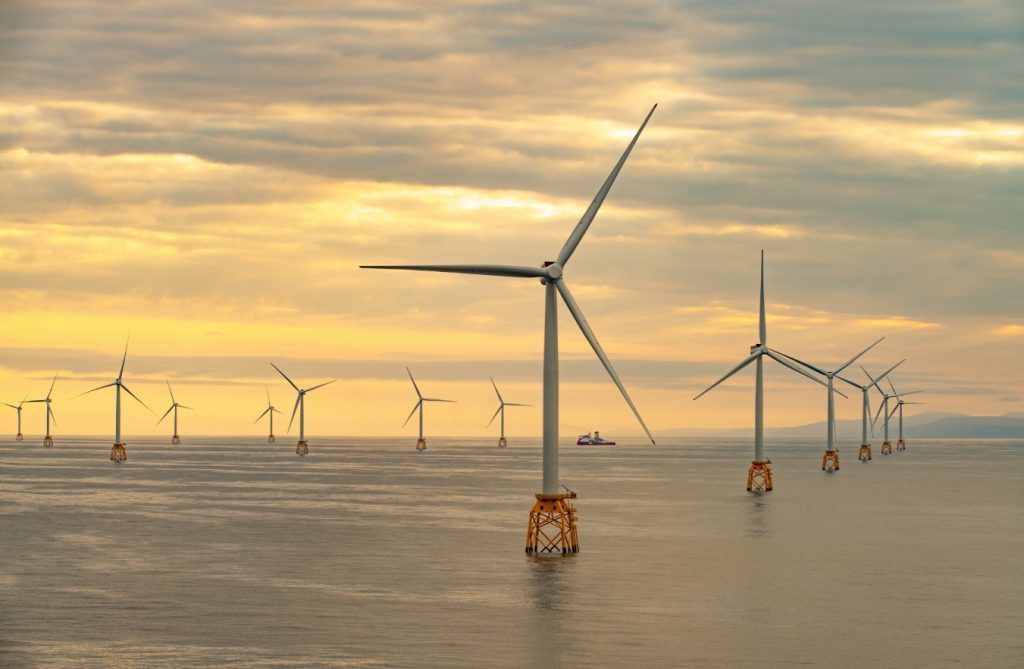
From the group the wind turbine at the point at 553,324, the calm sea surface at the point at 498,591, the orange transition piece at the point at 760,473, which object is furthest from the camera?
the orange transition piece at the point at 760,473

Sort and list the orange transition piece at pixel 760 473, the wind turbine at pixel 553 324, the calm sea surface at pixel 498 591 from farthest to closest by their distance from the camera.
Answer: the orange transition piece at pixel 760 473
the wind turbine at pixel 553 324
the calm sea surface at pixel 498 591

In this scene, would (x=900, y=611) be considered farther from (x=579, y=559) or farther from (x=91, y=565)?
(x=91, y=565)

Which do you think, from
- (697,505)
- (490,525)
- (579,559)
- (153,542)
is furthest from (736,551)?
(697,505)

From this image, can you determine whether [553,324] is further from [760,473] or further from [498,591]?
[760,473]

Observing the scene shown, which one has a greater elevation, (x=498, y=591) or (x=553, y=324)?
(x=553, y=324)

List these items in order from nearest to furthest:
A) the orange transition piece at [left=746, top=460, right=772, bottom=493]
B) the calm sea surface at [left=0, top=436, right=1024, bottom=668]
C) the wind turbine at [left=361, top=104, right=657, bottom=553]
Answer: the calm sea surface at [left=0, top=436, right=1024, bottom=668] < the wind turbine at [left=361, top=104, right=657, bottom=553] < the orange transition piece at [left=746, top=460, right=772, bottom=493]

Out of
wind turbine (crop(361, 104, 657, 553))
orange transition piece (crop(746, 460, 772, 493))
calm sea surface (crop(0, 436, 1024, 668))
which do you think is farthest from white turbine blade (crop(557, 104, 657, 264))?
orange transition piece (crop(746, 460, 772, 493))

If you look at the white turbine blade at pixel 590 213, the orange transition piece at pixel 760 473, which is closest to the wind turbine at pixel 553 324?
the white turbine blade at pixel 590 213

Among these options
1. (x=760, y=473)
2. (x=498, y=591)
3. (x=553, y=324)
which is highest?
(x=553, y=324)

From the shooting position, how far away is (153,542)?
11231cm

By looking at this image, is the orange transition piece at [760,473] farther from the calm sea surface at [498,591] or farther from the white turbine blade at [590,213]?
the white turbine blade at [590,213]

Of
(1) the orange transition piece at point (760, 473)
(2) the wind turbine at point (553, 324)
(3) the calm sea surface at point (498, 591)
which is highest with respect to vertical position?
(2) the wind turbine at point (553, 324)

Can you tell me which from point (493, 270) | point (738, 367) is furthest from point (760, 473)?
point (493, 270)

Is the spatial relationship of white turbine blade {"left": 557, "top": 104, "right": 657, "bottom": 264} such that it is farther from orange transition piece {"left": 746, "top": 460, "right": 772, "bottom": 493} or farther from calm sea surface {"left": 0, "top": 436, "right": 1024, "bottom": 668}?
orange transition piece {"left": 746, "top": 460, "right": 772, "bottom": 493}
